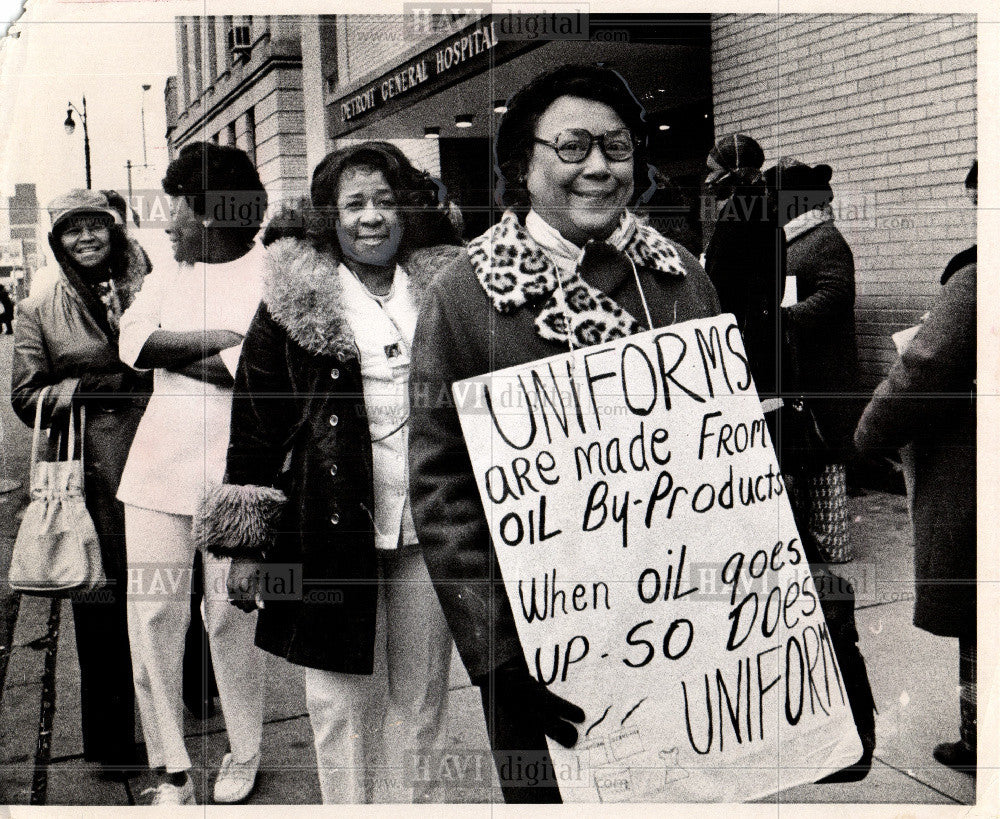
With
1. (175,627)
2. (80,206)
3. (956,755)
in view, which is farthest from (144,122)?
(956,755)

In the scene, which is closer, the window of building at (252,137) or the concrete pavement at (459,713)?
the window of building at (252,137)

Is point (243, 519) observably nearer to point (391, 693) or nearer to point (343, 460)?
point (343, 460)

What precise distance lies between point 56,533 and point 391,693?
4.49 ft

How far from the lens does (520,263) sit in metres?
3.79

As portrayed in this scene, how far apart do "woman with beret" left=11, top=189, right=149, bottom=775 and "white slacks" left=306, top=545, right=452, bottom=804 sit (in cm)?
86

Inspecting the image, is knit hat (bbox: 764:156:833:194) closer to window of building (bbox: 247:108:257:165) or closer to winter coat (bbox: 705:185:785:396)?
winter coat (bbox: 705:185:785:396)

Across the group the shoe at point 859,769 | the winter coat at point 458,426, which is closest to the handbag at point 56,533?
the winter coat at point 458,426

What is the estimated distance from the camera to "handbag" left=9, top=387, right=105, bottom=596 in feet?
12.8

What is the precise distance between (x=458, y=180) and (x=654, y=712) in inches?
80.8

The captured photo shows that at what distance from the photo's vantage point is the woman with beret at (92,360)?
12.7 feet

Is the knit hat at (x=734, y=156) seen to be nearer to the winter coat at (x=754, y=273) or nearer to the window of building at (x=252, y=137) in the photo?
the winter coat at (x=754, y=273)

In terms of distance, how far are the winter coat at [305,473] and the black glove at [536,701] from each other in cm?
48

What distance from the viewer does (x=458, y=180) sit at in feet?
12.6

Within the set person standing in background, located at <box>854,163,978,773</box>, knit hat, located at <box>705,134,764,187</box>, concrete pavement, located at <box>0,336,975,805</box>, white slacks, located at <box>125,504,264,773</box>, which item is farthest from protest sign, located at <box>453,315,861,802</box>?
white slacks, located at <box>125,504,264,773</box>
